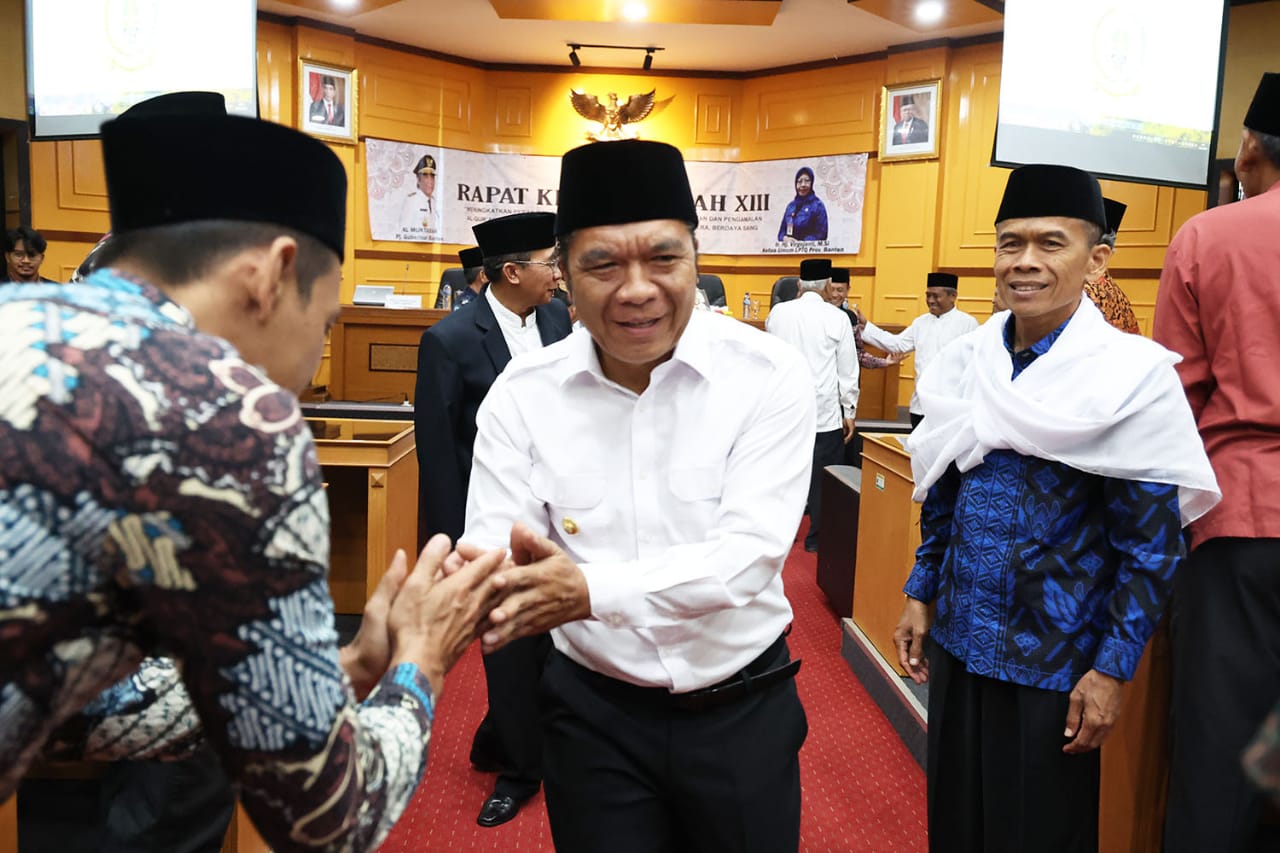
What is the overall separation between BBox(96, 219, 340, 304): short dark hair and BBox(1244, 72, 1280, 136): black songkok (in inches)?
79.4

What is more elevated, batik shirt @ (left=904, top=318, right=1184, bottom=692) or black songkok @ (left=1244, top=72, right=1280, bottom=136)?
black songkok @ (left=1244, top=72, right=1280, bottom=136)

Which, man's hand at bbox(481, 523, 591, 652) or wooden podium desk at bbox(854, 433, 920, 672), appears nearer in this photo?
man's hand at bbox(481, 523, 591, 652)

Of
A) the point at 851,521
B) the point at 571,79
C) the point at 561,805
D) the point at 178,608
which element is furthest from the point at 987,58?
the point at 178,608

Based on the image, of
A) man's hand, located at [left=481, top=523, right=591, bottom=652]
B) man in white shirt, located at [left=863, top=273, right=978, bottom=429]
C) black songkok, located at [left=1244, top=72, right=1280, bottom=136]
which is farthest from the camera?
man in white shirt, located at [left=863, top=273, right=978, bottom=429]

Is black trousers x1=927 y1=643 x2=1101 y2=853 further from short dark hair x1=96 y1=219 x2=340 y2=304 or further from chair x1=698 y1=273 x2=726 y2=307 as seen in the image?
chair x1=698 y1=273 x2=726 y2=307

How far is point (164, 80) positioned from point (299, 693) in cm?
705

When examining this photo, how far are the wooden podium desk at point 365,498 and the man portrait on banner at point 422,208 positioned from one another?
6.33 metres

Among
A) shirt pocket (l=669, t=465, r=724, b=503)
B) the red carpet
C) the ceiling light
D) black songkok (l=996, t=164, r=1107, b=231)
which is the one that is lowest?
the red carpet

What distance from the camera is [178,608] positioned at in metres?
0.75

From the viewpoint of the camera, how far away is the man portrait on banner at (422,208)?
10336 millimetres

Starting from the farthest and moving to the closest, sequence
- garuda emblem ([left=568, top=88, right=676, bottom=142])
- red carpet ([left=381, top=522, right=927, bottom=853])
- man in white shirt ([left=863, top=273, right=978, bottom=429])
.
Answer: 1. garuda emblem ([left=568, top=88, right=676, bottom=142])
2. man in white shirt ([left=863, top=273, right=978, bottom=429])
3. red carpet ([left=381, top=522, right=927, bottom=853])

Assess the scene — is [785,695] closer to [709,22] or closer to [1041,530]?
[1041,530]

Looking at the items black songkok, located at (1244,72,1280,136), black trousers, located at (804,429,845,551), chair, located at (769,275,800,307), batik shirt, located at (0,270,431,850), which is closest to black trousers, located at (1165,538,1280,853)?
black songkok, located at (1244,72,1280,136)

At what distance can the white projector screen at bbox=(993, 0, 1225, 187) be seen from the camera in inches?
259
